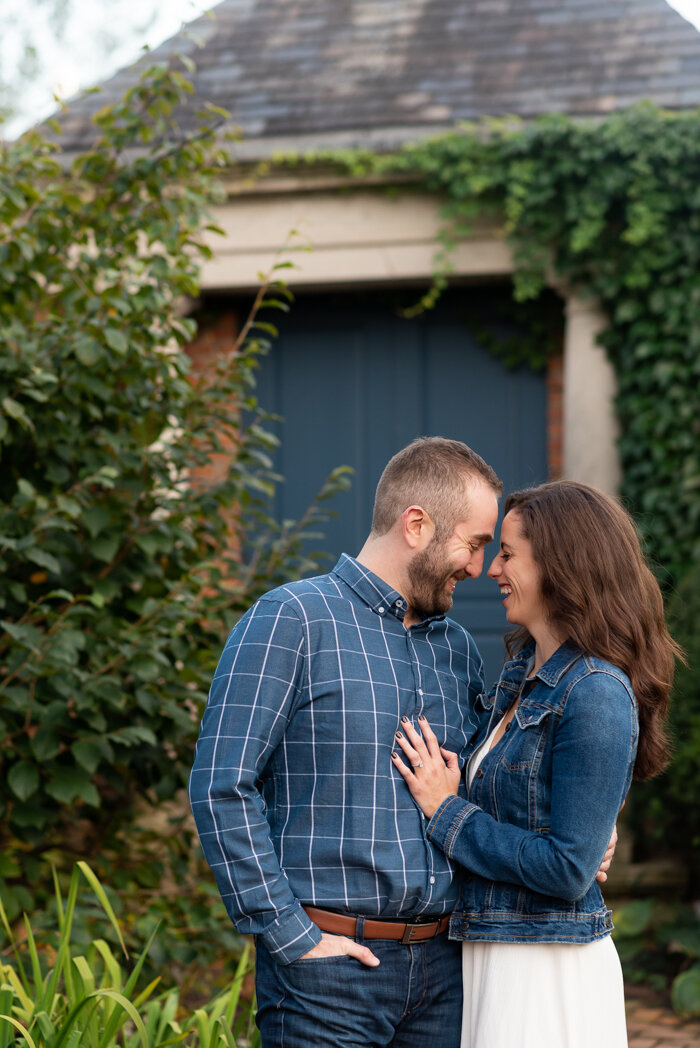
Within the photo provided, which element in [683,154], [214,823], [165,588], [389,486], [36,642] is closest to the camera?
[214,823]

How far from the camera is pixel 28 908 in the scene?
3113mm

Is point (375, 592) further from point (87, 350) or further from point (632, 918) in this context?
point (632, 918)

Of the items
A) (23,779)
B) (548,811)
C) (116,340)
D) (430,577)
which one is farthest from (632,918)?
(116,340)

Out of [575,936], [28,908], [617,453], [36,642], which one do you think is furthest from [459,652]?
[617,453]

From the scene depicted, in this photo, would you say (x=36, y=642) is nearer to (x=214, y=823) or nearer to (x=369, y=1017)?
(x=214, y=823)

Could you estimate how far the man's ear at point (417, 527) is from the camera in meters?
2.13

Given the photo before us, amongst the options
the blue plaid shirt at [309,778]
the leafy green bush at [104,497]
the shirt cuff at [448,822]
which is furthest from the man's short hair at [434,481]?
the leafy green bush at [104,497]

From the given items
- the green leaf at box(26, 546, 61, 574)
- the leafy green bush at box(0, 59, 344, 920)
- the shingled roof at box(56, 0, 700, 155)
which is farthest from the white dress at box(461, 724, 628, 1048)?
the shingled roof at box(56, 0, 700, 155)

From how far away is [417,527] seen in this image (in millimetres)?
2141

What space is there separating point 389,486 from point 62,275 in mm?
1892

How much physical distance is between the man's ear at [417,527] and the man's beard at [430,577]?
0.02 m

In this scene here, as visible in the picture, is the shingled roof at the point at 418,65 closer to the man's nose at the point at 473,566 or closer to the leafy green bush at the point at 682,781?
the leafy green bush at the point at 682,781

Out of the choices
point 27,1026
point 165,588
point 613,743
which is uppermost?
point 165,588

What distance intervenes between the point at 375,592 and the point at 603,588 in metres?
0.45
